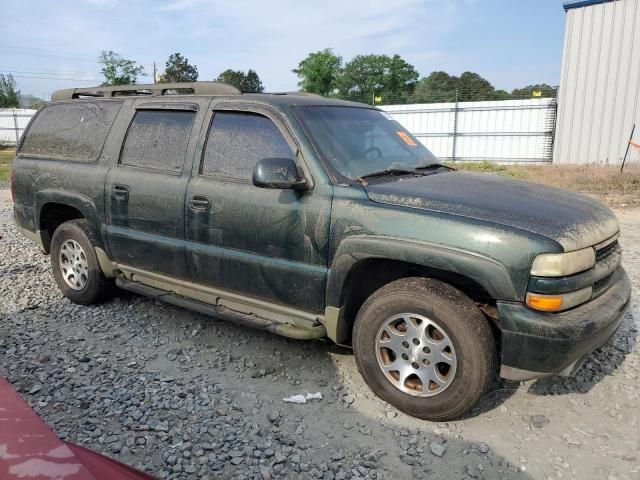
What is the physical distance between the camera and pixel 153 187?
13.4 feet

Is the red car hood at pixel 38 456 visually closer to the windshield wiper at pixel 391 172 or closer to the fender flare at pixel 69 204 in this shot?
the windshield wiper at pixel 391 172

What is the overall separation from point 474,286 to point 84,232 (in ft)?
11.5

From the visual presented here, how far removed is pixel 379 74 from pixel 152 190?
6592cm

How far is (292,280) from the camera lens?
3.45 meters

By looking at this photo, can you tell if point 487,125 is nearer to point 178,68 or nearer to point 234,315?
point 234,315

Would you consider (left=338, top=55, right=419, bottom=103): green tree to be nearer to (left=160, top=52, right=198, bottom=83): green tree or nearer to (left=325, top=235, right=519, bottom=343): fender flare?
(left=160, top=52, right=198, bottom=83): green tree

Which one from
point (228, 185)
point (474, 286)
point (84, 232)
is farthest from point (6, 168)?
point (474, 286)

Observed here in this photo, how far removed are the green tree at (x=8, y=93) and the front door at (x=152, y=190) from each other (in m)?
47.0

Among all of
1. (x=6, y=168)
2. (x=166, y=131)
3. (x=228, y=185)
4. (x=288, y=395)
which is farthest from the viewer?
(x=6, y=168)

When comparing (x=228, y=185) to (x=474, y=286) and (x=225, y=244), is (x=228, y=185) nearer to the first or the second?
(x=225, y=244)

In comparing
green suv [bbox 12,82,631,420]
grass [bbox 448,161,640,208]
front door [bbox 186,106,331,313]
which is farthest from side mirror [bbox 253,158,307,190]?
grass [bbox 448,161,640,208]

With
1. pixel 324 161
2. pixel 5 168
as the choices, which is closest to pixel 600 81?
pixel 324 161

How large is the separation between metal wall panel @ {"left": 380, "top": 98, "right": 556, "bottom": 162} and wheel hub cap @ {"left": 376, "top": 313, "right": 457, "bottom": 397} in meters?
18.7

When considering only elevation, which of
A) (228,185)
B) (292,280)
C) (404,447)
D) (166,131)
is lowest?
(404,447)
